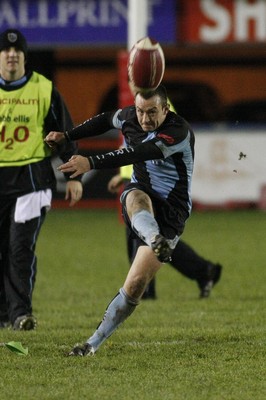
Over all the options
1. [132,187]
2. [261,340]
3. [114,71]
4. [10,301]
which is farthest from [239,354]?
[114,71]

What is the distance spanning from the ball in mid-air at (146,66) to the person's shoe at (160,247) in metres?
0.94

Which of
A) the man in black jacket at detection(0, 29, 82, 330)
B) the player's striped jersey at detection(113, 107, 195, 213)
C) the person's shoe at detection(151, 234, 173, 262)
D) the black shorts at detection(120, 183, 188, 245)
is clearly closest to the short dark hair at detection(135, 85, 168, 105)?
the player's striped jersey at detection(113, 107, 195, 213)

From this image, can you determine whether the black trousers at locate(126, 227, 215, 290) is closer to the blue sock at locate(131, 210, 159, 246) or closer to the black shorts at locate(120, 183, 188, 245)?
the black shorts at locate(120, 183, 188, 245)

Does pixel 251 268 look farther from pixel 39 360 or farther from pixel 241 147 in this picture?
pixel 241 147

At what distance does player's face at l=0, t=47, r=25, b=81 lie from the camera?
8.80 m

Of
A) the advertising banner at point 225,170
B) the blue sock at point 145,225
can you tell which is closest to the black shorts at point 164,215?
the blue sock at point 145,225

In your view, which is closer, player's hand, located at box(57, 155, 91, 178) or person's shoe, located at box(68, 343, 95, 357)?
player's hand, located at box(57, 155, 91, 178)

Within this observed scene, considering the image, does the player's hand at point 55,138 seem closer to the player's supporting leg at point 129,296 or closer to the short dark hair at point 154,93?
the short dark hair at point 154,93

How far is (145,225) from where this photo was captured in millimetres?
7250

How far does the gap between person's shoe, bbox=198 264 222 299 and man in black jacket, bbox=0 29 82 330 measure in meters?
2.33

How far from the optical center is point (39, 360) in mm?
7293

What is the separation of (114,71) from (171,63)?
1.18 m

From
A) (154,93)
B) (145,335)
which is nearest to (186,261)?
(145,335)

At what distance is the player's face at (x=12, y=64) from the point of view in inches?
347
